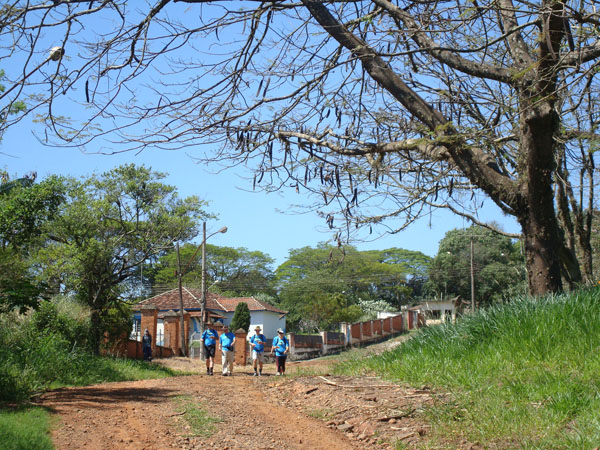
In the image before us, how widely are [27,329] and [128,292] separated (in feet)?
21.8

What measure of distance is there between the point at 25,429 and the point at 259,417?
8.90 feet

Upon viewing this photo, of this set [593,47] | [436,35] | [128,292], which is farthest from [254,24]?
[128,292]

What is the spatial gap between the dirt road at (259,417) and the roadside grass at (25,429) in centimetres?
18

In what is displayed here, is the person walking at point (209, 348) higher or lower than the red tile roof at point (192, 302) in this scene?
lower

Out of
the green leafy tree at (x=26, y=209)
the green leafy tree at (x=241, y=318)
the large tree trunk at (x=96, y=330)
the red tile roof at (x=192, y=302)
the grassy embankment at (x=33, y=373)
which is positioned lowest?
the grassy embankment at (x=33, y=373)

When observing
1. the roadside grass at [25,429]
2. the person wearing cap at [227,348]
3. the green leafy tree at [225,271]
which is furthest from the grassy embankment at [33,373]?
the green leafy tree at [225,271]

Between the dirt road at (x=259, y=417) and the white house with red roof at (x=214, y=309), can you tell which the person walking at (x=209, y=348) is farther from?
the white house with red roof at (x=214, y=309)

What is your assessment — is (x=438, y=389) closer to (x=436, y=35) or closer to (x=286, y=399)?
(x=286, y=399)

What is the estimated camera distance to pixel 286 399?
9.23 meters

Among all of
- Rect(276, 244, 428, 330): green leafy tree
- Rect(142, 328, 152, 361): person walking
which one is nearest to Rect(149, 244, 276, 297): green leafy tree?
Rect(276, 244, 428, 330): green leafy tree

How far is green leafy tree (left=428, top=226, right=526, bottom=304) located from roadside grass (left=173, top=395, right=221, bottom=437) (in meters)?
40.8

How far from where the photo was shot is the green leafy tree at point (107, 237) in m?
20.6

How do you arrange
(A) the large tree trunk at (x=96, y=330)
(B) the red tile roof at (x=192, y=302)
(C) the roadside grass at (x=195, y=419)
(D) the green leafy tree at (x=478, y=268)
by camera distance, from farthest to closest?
(D) the green leafy tree at (x=478, y=268)
(B) the red tile roof at (x=192, y=302)
(A) the large tree trunk at (x=96, y=330)
(C) the roadside grass at (x=195, y=419)

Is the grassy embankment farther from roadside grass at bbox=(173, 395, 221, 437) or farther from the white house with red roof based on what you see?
the white house with red roof
